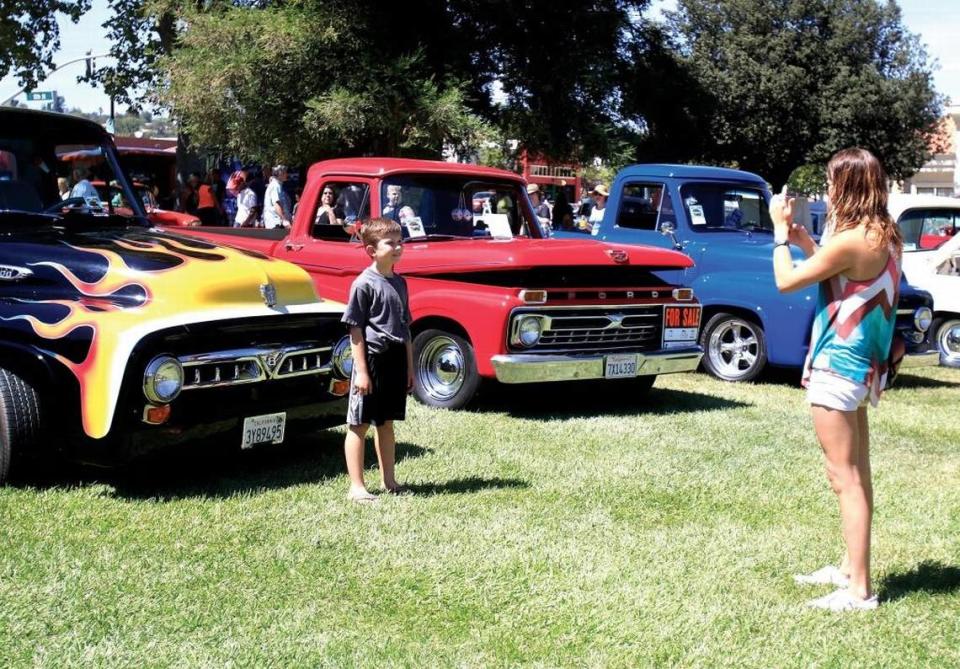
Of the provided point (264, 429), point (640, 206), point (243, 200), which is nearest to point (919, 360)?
point (640, 206)

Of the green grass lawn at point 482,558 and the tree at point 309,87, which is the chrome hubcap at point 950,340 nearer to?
the green grass lawn at point 482,558

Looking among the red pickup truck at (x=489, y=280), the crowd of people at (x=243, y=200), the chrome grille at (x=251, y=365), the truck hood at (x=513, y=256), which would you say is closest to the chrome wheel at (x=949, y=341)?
the red pickup truck at (x=489, y=280)

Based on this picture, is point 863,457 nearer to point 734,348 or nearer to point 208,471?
point 208,471

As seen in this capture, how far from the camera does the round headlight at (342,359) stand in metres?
6.59

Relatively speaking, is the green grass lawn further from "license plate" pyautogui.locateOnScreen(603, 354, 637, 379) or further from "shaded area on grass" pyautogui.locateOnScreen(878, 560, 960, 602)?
"license plate" pyautogui.locateOnScreen(603, 354, 637, 379)

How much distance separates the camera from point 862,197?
4.32 m

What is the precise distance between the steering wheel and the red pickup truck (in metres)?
2.29

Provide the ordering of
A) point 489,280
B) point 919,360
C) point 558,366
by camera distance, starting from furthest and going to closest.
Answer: point 919,360 < point 489,280 < point 558,366

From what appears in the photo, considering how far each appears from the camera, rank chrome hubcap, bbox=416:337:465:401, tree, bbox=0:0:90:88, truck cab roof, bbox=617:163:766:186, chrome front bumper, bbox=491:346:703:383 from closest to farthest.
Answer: chrome front bumper, bbox=491:346:703:383
chrome hubcap, bbox=416:337:465:401
truck cab roof, bbox=617:163:766:186
tree, bbox=0:0:90:88

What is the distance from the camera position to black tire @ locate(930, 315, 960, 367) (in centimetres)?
1280

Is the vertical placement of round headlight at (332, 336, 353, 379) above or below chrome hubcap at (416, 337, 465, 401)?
above

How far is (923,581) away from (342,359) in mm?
3327

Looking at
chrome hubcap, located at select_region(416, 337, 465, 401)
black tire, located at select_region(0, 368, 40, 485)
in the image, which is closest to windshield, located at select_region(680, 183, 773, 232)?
chrome hubcap, located at select_region(416, 337, 465, 401)

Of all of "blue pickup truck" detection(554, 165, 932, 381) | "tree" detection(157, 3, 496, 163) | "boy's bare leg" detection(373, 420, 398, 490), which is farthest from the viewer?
"tree" detection(157, 3, 496, 163)
